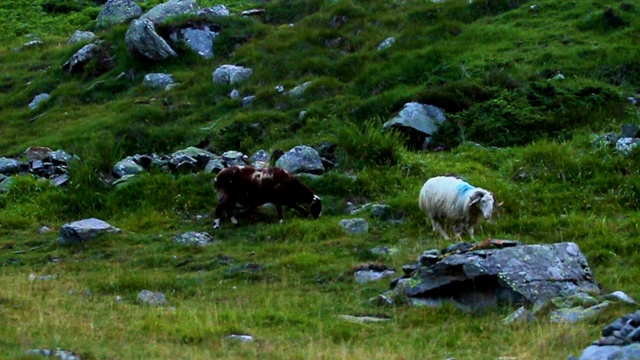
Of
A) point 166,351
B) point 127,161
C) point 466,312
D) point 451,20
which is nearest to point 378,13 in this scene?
point 451,20

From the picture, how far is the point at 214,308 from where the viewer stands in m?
11.1

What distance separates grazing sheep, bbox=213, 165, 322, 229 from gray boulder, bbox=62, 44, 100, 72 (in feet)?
38.3

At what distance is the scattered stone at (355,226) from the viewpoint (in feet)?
50.9

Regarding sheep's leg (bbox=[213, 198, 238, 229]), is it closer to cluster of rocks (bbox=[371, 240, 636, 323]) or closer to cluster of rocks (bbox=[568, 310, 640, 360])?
cluster of rocks (bbox=[371, 240, 636, 323])

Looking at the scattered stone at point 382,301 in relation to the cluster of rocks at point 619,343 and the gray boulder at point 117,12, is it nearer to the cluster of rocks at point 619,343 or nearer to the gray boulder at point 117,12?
the cluster of rocks at point 619,343

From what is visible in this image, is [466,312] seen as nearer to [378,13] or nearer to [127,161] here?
[127,161]

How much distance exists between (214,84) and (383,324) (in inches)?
567

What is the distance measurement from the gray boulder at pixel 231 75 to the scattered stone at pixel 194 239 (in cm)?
838

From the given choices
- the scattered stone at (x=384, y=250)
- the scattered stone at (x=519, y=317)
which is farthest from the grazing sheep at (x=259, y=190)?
the scattered stone at (x=519, y=317)

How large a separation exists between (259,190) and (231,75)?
298 inches

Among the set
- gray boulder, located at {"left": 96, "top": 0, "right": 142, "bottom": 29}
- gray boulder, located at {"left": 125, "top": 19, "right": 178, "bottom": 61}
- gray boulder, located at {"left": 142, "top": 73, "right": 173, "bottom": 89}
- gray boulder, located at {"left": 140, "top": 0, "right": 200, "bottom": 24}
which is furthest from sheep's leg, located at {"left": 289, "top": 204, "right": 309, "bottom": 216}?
gray boulder, located at {"left": 96, "top": 0, "right": 142, "bottom": 29}

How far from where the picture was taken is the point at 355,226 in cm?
1568

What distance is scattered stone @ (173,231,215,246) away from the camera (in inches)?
620

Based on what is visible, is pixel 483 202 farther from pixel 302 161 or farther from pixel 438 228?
pixel 302 161
